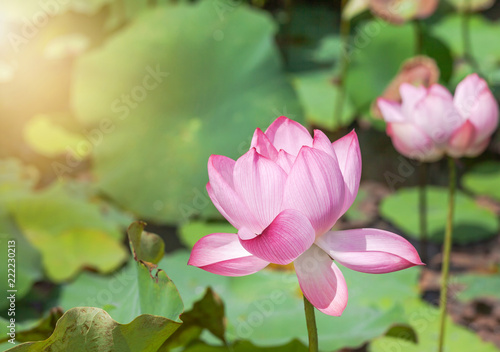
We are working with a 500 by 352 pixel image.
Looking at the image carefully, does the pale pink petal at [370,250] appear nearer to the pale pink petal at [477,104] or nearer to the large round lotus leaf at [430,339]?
the pale pink petal at [477,104]

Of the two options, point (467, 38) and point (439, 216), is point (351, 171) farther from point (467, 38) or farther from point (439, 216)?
point (467, 38)

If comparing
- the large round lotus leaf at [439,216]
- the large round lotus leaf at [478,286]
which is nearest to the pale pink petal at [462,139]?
the large round lotus leaf at [478,286]

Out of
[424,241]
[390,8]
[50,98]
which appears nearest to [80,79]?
[50,98]

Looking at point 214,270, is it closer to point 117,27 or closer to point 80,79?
point 80,79

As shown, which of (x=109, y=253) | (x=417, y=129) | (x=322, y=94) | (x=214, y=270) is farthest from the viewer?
(x=322, y=94)

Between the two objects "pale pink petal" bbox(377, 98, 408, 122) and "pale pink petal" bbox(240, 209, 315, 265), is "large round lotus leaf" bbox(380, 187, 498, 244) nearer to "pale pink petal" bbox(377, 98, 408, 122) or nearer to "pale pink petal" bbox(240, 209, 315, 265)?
"pale pink petal" bbox(377, 98, 408, 122)

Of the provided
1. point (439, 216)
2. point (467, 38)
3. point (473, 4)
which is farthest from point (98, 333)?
point (473, 4)
